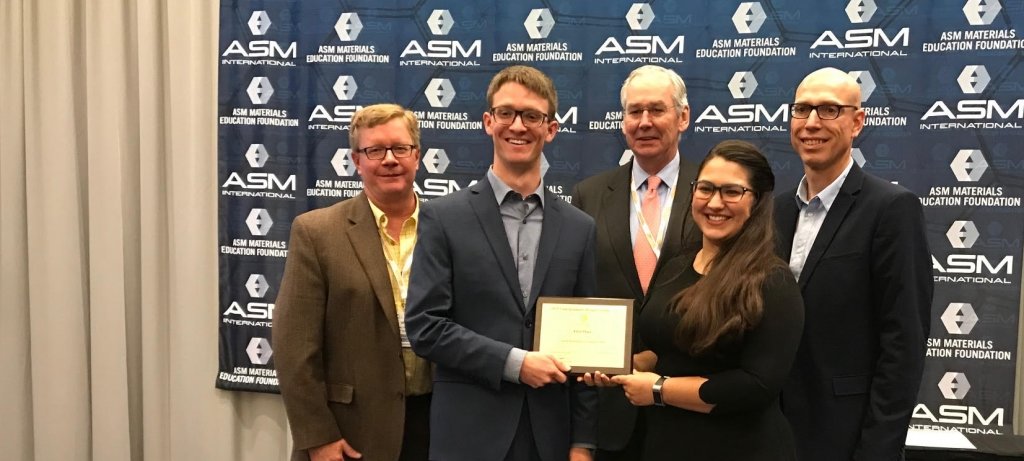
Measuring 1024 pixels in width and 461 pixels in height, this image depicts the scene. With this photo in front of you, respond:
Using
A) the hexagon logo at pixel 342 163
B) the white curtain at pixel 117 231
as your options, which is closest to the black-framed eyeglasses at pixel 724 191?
the hexagon logo at pixel 342 163

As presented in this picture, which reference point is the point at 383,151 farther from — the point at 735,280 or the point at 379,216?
the point at 735,280

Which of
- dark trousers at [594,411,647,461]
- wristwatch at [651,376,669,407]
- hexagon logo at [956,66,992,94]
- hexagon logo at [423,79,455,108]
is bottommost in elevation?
dark trousers at [594,411,647,461]

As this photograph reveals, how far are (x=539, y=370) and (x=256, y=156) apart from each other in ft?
8.01

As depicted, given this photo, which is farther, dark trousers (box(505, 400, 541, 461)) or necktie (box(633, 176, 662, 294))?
Answer: necktie (box(633, 176, 662, 294))

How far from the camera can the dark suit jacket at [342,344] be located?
2398 millimetres

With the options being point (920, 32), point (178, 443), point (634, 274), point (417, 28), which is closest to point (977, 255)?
point (920, 32)

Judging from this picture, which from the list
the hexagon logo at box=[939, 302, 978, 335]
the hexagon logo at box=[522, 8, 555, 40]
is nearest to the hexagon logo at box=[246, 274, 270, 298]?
the hexagon logo at box=[522, 8, 555, 40]

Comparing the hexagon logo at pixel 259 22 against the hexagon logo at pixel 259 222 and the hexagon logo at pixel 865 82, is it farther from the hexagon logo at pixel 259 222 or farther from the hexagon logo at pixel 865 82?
the hexagon logo at pixel 865 82

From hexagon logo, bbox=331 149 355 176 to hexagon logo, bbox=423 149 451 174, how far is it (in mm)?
400

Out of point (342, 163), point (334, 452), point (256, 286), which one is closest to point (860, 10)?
point (342, 163)

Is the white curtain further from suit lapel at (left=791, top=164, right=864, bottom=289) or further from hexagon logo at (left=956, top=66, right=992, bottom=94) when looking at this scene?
hexagon logo at (left=956, top=66, right=992, bottom=94)

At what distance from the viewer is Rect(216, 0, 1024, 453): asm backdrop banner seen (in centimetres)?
318

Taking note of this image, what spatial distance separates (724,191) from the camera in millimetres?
2033

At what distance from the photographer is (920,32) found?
10.5 ft
